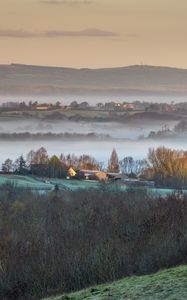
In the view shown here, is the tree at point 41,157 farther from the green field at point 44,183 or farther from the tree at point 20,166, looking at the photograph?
the green field at point 44,183

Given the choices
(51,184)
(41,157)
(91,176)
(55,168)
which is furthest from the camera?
(41,157)

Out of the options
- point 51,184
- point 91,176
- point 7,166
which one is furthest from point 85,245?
point 7,166

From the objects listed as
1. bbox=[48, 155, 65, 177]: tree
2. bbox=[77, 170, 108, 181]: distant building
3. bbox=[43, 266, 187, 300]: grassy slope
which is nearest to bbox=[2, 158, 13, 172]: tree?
bbox=[48, 155, 65, 177]: tree

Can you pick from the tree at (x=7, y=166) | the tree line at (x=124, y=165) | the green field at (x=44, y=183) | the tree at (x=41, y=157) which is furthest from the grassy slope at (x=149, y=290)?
the tree at (x=7, y=166)

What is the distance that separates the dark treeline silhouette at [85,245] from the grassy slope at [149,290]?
9695 millimetres

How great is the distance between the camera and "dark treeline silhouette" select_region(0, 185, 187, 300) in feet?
102

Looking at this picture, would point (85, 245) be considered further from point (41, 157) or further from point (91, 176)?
point (41, 157)

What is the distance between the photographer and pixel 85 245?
39.8 metres

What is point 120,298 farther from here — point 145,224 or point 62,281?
point 145,224

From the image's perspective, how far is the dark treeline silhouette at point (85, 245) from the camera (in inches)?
1230

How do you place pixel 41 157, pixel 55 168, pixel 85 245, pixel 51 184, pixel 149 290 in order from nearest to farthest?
pixel 149 290
pixel 85 245
pixel 51 184
pixel 55 168
pixel 41 157

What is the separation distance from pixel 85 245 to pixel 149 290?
2329 cm

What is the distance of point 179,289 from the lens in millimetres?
15898

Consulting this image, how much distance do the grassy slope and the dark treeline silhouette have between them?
969 centimetres
